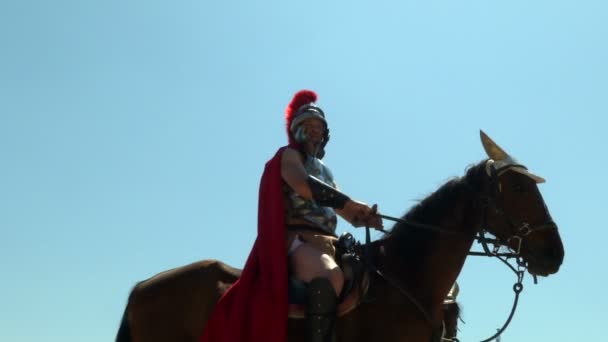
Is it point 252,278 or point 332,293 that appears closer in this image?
point 332,293

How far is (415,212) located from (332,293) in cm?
149

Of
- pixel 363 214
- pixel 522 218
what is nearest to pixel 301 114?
pixel 363 214

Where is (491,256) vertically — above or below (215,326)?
above

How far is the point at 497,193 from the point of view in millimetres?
9148

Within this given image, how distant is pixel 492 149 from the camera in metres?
9.59

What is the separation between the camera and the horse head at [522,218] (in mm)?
8930

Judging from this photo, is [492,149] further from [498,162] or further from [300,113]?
[300,113]

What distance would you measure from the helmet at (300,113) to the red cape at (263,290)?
366 millimetres

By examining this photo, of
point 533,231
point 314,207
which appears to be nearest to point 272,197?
point 314,207

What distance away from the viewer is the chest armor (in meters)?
9.38

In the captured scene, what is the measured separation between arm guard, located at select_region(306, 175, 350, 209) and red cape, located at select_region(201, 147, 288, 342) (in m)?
0.49

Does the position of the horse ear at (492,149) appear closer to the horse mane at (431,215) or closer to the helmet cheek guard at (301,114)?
the horse mane at (431,215)

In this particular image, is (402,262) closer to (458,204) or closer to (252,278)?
(458,204)

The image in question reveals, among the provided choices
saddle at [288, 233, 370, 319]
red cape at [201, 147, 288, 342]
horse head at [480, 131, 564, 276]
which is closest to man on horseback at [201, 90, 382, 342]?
red cape at [201, 147, 288, 342]
